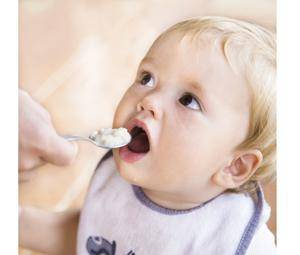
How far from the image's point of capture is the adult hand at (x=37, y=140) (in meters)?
1.12

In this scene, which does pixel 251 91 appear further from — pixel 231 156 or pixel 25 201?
→ pixel 25 201

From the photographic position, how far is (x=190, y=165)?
1114 millimetres

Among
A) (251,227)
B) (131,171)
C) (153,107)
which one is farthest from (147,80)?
(251,227)

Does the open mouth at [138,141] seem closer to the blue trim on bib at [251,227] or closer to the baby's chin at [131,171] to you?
the baby's chin at [131,171]

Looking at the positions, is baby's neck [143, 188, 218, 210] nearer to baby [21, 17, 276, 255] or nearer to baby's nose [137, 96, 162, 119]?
baby [21, 17, 276, 255]

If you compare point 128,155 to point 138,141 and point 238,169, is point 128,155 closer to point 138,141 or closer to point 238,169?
point 138,141

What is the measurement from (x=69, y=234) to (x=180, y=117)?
12.3 inches

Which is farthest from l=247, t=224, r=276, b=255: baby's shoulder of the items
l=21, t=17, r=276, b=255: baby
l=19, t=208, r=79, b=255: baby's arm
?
l=19, t=208, r=79, b=255: baby's arm

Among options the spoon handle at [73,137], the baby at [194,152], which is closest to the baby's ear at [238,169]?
the baby at [194,152]

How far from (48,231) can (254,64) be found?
49cm

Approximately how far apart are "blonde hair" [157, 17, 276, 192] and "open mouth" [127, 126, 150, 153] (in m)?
0.17

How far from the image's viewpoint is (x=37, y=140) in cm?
113

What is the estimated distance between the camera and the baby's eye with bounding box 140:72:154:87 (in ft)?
3.67

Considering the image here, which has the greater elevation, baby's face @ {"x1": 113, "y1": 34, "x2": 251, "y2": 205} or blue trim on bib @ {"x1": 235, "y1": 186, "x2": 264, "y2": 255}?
baby's face @ {"x1": 113, "y1": 34, "x2": 251, "y2": 205}
